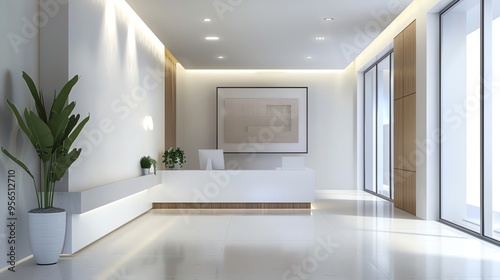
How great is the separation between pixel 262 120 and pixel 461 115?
5.98 meters

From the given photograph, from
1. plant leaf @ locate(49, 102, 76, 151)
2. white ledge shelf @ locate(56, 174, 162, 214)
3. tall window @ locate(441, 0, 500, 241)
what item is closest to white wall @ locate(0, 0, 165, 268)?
white ledge shelf @ locate(56, 174, 162, 214)

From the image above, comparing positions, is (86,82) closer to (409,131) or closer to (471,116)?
(471,116)

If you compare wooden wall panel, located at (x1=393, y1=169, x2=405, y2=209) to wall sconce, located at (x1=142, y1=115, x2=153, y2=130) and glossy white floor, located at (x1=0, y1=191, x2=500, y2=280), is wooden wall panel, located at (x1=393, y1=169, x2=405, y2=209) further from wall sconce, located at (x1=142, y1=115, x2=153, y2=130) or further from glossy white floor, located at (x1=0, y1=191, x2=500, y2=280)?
wall sconce, located at (x1=142, y1=115, x2=153, y2=130)

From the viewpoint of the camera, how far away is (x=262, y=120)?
12.1 metres

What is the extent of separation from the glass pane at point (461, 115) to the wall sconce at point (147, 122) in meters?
4.58

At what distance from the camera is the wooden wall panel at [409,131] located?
7.80m

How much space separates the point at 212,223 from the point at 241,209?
171 centimetres

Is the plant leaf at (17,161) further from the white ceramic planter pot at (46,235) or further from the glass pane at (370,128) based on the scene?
the glass pane at (370,128)

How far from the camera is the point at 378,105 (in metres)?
10.9

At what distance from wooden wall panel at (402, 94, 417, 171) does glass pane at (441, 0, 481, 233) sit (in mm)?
727

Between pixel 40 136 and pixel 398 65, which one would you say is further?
pixel 398 65

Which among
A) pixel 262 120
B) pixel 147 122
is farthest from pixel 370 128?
pixel 147 122

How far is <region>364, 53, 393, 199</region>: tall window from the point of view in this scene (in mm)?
10117

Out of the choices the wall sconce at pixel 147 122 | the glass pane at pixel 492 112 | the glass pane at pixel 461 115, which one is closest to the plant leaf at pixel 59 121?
the wall sconce at pixel 147 122
